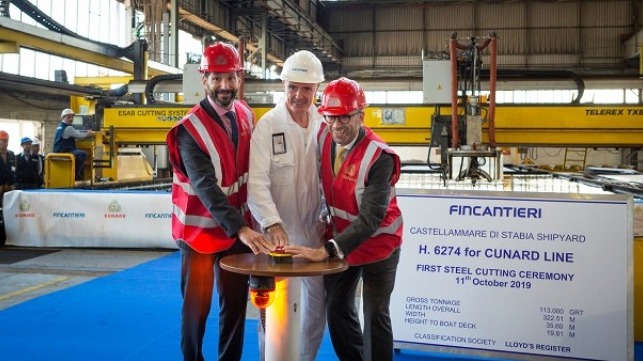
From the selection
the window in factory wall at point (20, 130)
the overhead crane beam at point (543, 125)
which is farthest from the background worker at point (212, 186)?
the window in factory wall at point (20, 130)

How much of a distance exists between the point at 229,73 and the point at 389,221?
42.6 inches

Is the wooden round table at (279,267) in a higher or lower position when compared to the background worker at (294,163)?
lower

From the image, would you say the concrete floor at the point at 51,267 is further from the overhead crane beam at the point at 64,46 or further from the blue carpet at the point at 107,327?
the overhead crane beam at the point at 64,46

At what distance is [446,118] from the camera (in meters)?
6.93

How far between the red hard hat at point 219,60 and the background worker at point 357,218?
0.53 meters

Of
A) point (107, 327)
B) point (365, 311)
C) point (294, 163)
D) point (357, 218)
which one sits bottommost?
point (107, 327)

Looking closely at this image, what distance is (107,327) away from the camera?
176 inches

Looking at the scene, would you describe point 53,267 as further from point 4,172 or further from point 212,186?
point 212,186

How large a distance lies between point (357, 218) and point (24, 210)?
698 cm

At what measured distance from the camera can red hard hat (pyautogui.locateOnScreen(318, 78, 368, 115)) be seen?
2.74m

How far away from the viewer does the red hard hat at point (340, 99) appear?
2.74m

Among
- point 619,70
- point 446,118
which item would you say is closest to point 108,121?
point 446,118

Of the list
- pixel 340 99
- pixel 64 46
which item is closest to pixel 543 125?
pixel 340 99

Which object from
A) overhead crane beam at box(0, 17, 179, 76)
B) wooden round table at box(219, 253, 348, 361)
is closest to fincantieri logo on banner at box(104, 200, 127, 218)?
overhead crane beam at box(0, 17, 179, 76)
